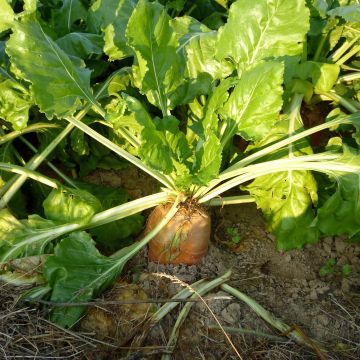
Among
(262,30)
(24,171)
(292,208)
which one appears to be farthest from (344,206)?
(24,171)

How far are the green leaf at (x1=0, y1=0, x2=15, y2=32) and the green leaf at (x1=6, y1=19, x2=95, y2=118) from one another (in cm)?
17

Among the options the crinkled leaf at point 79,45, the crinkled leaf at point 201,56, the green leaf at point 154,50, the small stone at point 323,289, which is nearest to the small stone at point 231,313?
the small stone at point 323,289

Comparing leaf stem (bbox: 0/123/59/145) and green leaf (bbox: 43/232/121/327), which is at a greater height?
leaf stem (bbox: 0/123/59/145)

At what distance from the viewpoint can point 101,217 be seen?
6.11 feet

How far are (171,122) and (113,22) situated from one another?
1.73 ft

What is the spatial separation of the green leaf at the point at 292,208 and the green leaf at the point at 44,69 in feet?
2.75

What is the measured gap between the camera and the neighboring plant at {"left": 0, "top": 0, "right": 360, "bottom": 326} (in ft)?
5.67

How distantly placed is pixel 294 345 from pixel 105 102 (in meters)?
1.22

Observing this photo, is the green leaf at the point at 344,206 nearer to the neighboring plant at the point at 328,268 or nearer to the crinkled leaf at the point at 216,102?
the neighboring plant at the point at 328,268

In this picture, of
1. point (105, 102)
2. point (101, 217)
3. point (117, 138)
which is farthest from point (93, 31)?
point (101, 217)

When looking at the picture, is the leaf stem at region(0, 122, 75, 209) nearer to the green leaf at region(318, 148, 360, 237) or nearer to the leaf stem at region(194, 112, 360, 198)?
the leaf stem at region(194, 112, 360, 198)

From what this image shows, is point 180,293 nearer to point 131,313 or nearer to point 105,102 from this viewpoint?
point 131,313

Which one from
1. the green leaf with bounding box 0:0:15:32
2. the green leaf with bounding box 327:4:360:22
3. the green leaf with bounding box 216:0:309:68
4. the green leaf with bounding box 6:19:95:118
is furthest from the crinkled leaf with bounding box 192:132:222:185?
the green leaf with bounding box 0:0:15:32

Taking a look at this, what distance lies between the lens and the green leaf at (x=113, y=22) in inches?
76.5
